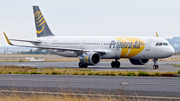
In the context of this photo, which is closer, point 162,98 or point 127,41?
point 162,98

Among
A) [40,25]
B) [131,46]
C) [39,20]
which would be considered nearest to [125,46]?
[131,46]

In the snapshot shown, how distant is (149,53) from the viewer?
34.1 m

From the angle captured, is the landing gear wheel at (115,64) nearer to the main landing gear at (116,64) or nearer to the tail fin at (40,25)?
the main landing gear at (116,64)

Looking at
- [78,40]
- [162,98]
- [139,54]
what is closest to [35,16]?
[78,40]

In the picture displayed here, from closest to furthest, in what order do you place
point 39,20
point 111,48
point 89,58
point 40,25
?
point 89,58
point 111,48
point 40,25
point 39,20

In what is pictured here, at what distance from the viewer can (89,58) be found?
108ft

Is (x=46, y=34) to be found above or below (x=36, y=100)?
above

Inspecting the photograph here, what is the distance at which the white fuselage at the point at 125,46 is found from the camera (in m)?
33.8

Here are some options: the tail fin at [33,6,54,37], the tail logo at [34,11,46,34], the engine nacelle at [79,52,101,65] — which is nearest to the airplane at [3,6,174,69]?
the engine nacelle at [79,52,101,65]

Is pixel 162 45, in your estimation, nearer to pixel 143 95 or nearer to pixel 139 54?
pixel 139 54

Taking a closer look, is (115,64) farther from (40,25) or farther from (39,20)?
(39,20)

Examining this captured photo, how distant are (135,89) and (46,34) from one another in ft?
96.5

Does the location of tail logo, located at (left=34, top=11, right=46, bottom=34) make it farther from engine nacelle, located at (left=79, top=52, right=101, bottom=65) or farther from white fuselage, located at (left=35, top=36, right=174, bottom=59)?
engine nacelle, located at (left=79, top=52, right=101, bottom=65)

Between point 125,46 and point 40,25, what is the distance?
1360 centimetres
